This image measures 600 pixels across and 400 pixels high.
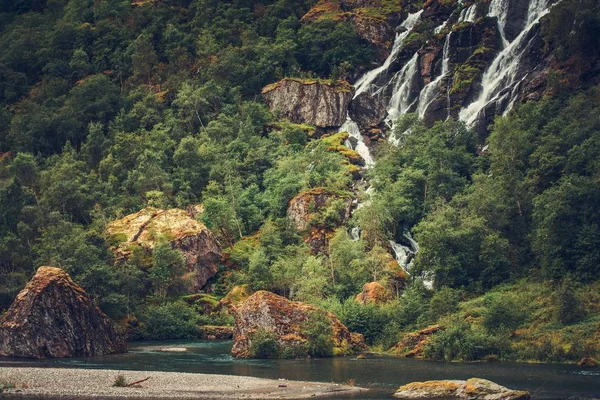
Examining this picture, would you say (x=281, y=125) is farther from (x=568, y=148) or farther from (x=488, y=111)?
(x=568, y=148)

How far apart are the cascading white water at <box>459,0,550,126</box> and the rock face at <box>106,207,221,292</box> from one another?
152 ft

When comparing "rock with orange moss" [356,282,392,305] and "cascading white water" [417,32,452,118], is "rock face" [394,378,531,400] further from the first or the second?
"cascading white water" [417,32,452,118]

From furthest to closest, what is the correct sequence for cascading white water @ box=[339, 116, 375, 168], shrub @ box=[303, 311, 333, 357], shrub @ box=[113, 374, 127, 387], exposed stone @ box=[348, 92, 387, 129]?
exposed stone @ box=[348, 92, 387, 129] < cascading white water @ box=[339, 116, 375, 168] < shrub @ box=[303, 311, 333, 357] < shrub @ box=[113, 374, 127, 387]

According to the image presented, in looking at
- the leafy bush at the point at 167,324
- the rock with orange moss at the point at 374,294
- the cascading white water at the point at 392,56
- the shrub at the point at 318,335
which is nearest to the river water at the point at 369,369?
the shrub at the point at 318,335

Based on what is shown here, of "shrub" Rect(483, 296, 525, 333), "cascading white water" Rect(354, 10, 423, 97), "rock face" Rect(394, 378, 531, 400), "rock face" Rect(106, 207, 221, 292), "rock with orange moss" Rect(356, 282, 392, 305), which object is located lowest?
"rock face" Rect(394, 378, 531, 400)

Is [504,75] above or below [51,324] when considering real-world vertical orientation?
above

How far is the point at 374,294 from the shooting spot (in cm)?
10119

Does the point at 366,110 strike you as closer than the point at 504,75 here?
No

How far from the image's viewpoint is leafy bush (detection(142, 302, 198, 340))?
10694 cm

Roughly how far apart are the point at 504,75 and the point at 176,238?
5819cm

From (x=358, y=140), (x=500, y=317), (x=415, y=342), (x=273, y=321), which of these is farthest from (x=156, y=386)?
(x=358, y=140)

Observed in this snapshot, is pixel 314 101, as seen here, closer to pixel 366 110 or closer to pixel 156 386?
pixel 366 110

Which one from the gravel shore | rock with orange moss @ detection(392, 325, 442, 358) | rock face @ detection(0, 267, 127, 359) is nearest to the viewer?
the gravel shore

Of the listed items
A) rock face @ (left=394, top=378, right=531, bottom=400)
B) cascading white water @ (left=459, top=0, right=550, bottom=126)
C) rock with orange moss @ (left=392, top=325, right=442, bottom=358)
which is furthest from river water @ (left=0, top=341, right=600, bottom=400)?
cascading white water @ (left=459, top=0, right=550, bottom=126)
